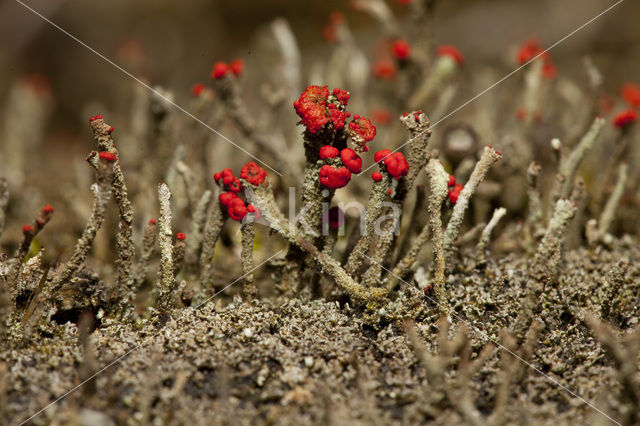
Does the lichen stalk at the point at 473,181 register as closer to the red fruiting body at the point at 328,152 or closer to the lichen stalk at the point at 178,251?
the red fruiting body at the point at 328,152

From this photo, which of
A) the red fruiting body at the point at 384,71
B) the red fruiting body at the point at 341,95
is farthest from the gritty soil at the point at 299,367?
the red fruiting body at the point at 384,71

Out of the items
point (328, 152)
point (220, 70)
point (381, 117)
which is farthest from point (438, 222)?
point (381, 117)

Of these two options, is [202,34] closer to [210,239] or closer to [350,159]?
[210,239]

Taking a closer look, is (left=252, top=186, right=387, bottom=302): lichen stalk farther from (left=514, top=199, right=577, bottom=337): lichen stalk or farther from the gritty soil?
(left=514, top=199, right=577, bottom=337): lichen stalk

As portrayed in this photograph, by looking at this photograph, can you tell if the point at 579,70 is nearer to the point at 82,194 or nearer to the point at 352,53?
the point at 352,53

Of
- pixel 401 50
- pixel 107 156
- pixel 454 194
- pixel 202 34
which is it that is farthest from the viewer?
pixel 202 34

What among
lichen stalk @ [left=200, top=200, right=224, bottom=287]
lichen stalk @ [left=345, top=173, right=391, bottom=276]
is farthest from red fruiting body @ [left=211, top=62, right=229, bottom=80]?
lichen stalk @ [left=345, top=173, right=391, bottom=276]
